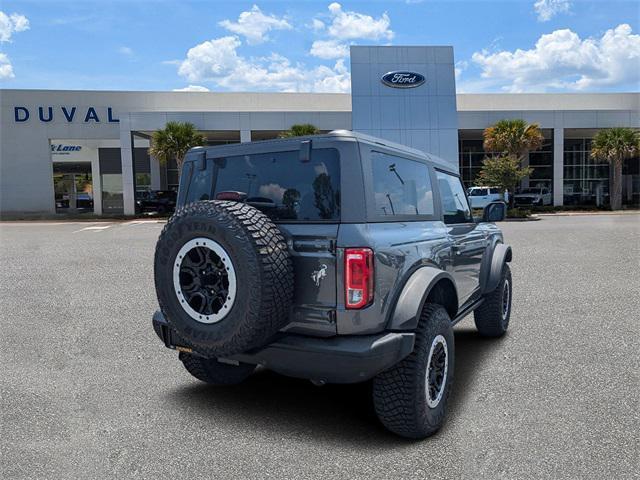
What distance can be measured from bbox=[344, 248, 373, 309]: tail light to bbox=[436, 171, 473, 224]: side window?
1.63 metres

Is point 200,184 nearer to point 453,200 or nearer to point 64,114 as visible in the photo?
point 453,200

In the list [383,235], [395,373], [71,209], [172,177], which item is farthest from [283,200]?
[71,209]

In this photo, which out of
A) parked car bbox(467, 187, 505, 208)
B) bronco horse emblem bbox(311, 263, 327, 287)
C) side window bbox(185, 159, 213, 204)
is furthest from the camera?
parked car bbox(467, 187, 505, 208)

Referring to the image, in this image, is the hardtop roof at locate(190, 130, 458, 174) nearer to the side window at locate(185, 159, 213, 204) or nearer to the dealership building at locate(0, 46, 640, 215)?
the side window at locate(185, 159, 213, 204)

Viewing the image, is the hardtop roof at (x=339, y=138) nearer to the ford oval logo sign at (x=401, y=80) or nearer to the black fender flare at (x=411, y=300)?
the black fender flare at (x=411, y=300)

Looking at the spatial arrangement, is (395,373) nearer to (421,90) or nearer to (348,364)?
(348,364)

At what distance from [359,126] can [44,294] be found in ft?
88.2

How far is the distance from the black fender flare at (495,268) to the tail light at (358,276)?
2442mm

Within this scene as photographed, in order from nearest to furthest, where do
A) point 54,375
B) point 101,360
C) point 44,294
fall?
point 54,375, point 101,360, point 44,294

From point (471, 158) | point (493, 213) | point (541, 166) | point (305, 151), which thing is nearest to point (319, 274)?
point (305, 151)

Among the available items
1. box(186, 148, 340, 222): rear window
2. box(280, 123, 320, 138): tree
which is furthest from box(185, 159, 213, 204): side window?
box(280, 123, 320, 138): tree

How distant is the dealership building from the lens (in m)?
32.7

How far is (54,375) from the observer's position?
4500 millimetres

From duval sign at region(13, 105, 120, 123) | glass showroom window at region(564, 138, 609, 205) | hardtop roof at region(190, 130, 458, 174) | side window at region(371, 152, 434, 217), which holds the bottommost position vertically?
side window at region(371, 152, 434, 217)
